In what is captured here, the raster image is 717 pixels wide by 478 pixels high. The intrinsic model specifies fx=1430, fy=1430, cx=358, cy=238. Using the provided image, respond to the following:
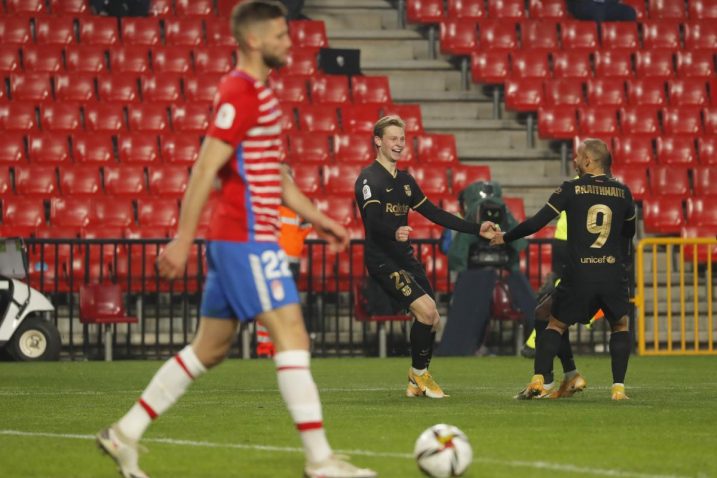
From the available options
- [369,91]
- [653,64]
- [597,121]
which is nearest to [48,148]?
[369,91]

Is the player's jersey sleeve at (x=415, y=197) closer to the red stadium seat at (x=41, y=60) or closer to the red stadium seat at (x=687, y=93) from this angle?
the red stadium seat at (x=41, y=60)

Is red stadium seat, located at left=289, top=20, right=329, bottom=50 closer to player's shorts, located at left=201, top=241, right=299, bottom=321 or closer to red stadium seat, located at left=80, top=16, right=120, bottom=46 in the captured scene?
red stadium seat, located at left=80, top=16, right=120, bottom=46

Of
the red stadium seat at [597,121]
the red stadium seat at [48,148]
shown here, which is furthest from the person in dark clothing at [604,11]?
the red stadium seat at [48,148]

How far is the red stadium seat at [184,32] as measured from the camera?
22031 mm

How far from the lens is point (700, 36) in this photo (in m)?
23.6

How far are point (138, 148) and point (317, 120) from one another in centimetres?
265

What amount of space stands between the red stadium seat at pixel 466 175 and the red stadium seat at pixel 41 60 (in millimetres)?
6097

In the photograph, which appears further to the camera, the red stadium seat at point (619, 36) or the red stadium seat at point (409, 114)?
the red stadium seat at point (619, 36)

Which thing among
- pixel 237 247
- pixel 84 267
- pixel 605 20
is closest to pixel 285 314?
pixel 237 247

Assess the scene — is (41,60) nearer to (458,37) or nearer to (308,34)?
(308,34)

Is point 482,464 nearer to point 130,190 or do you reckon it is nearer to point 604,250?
point 604,250

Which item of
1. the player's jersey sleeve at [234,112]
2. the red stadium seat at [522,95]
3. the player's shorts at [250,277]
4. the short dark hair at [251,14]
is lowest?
the player's shorts at [250,277]

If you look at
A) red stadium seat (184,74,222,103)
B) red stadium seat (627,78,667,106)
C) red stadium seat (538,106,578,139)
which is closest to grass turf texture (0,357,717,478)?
red stadium seat (184,74,222,103)

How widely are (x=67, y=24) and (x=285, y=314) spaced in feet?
55.6
